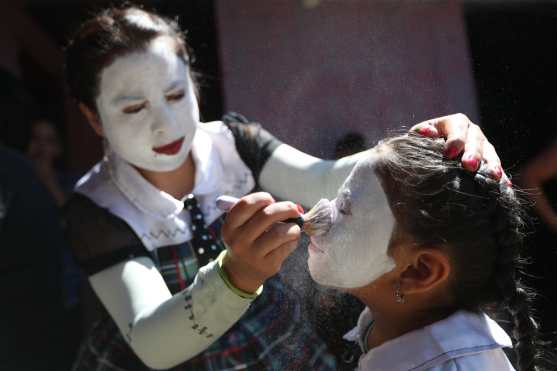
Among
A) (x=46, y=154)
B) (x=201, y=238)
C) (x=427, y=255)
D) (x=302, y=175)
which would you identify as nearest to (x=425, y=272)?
(x=427, y=255)

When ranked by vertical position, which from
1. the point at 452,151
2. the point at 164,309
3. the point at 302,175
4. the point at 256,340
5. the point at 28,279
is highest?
the point at 452,151

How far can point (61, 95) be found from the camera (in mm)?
2879

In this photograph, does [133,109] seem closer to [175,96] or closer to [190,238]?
[175,96]

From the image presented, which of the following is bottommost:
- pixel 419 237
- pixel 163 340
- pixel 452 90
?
pixel 163 340

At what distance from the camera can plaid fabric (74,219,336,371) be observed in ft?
3.04

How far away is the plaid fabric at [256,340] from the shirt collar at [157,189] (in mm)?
57

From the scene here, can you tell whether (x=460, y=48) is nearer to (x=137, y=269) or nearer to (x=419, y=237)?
(x=419, y=237)

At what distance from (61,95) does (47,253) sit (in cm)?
140

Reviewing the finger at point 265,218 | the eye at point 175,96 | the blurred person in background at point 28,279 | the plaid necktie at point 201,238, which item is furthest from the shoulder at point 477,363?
the blurred person in background at point 28,279

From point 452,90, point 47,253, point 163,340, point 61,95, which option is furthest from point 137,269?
point 61,95

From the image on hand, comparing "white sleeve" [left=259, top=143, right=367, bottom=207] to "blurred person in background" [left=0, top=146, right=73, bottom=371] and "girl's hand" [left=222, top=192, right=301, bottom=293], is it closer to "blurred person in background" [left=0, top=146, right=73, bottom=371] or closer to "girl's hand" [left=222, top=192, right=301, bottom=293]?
"girl's hand" [left=222, top=192, right=301, bottom=293]

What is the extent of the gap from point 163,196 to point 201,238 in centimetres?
8

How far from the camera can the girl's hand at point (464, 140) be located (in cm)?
77

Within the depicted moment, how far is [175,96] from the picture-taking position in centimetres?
99
